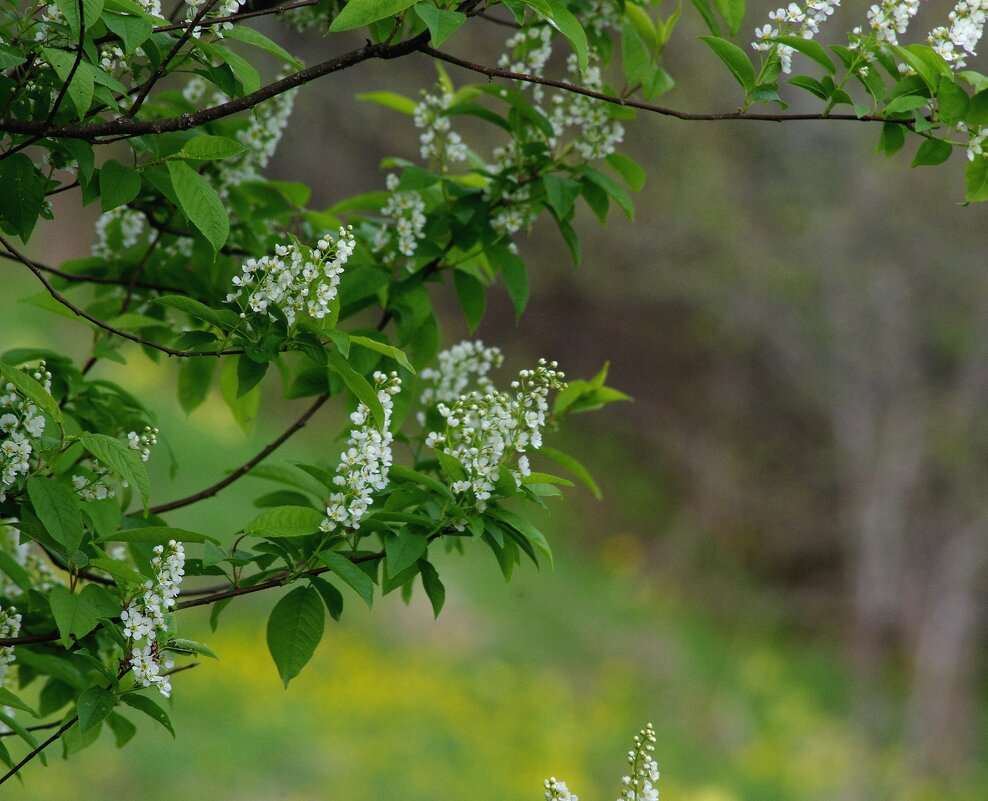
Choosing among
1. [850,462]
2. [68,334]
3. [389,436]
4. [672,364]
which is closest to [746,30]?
[850,462]

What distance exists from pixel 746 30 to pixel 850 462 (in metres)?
2.88

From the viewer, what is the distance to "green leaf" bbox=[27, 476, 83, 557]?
4.33 ft

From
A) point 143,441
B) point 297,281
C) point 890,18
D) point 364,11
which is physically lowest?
point 143,441

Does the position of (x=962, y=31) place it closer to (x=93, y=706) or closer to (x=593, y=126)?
(x=593, y=126)

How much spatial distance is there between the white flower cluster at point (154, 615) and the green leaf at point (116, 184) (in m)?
0.45

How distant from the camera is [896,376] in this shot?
6816 millimetres

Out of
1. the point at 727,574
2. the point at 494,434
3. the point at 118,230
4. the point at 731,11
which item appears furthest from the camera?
the point at 727,574

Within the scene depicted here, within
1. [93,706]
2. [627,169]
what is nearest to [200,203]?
[93,706]

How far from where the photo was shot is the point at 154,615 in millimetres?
1309

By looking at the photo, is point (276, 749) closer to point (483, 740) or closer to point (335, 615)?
point (483, 740)

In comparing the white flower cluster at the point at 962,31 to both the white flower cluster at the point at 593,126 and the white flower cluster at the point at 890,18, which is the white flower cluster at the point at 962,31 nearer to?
the white flower cluster at the point at 890,18

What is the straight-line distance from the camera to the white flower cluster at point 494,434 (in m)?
1.41

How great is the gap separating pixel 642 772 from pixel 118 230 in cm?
136

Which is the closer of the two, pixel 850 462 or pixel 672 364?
pixel 850 462
